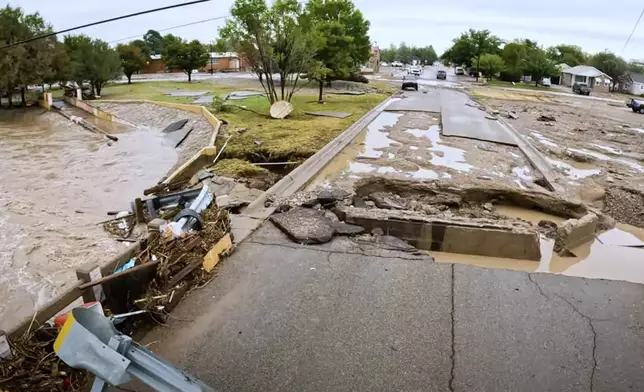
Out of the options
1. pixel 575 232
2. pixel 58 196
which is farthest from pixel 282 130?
pixel 575 232

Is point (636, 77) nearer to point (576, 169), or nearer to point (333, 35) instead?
point (333, 35)

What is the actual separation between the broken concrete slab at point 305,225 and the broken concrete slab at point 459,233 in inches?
20.1

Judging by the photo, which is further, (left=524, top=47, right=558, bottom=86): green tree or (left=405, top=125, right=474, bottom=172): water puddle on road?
(left=524, top=47, right=558, bottom=86): green tree

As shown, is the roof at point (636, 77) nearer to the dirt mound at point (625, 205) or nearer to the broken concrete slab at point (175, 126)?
the dirt mound at point (625, 205)

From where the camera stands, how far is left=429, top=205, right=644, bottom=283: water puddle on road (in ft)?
21.1

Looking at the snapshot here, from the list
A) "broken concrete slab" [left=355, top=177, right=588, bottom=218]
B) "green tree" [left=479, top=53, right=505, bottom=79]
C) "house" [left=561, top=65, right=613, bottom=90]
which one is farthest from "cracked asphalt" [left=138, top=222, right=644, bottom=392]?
"house" [left=561, top=65, right=613, bottom=90]

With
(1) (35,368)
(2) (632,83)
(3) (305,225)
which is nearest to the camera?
(1) (35,368)

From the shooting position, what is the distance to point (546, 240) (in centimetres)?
727

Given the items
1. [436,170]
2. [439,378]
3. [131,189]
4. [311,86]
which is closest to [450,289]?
[439,378]

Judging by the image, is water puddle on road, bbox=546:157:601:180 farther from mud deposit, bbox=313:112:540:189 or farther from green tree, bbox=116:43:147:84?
green tree, bbox=116:43:147:84

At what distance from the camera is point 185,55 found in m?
49.1

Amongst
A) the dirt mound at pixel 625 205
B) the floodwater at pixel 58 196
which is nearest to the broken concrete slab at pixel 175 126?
the floodwater at pixel 58 196

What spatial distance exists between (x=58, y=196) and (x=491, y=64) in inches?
Result: 2478

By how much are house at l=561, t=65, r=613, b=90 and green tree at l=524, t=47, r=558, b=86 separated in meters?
7.29
